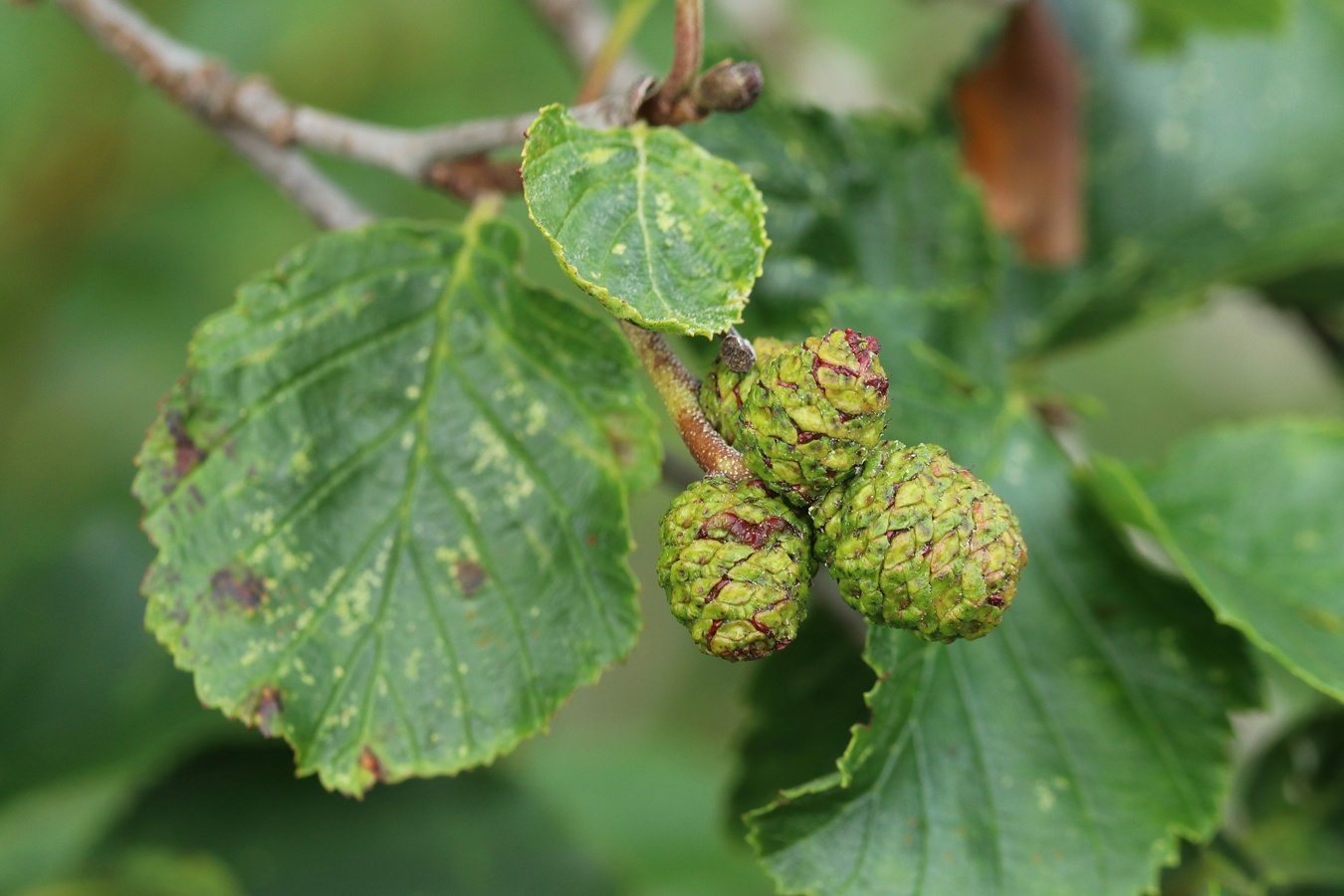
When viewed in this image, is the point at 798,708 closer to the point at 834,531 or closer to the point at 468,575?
the point at 468,575

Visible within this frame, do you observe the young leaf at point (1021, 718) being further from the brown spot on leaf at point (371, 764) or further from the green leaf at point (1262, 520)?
the brown spot on leaf at point (371, 764)

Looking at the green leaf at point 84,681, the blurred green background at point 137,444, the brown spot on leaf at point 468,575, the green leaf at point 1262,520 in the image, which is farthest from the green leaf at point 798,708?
the green leaf at point 84,681

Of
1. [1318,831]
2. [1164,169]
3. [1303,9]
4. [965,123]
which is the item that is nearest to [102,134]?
[965,123]

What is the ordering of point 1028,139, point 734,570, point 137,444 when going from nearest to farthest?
1. point 734,570
2. point 1028,139
3. point 137,444

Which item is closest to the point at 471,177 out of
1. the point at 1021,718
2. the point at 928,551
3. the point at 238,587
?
the point at 238,587

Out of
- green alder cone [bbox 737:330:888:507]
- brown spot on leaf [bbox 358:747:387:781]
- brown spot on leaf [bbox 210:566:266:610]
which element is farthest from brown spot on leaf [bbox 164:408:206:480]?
green alder cone [bbox 737:330:888:507]

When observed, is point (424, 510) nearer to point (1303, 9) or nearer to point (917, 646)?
point (917, 646)

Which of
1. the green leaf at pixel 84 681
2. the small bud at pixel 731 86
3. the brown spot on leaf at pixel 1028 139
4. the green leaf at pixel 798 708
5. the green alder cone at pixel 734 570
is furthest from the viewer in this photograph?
the green leaf at pixel 84 681

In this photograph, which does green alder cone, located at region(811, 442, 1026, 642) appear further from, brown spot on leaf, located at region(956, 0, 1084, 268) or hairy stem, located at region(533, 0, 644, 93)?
hairy stem, located at region(533, 0, 644, 93)
